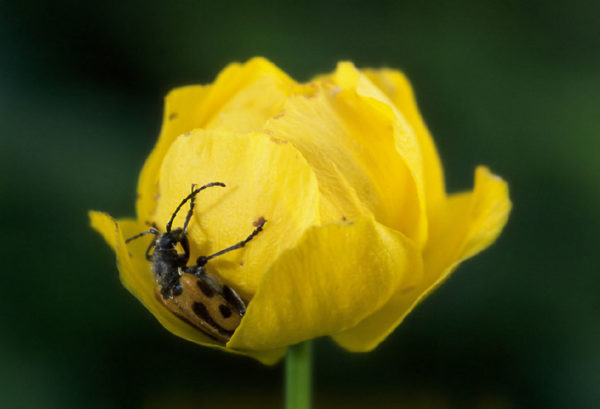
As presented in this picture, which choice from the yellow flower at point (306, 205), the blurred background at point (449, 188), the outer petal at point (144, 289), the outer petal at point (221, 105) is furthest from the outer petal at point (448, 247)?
the blurred background at point (449, 188)

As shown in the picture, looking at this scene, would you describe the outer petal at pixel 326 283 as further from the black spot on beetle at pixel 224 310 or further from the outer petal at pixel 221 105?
the outer petal at pixel 221 105

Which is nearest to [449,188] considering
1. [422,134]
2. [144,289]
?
[422,134]

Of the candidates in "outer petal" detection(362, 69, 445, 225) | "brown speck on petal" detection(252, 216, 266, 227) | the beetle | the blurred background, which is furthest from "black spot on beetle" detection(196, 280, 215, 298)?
the blurred background

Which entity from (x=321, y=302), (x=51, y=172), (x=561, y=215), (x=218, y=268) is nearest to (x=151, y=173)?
(x=218, y=268)

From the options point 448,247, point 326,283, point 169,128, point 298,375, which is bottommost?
point 298,375

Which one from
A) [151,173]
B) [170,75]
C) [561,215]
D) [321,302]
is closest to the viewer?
[321,302]

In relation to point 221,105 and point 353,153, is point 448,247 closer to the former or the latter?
point 353,153

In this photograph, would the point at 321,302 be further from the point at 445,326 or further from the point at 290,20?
the point at 290,20

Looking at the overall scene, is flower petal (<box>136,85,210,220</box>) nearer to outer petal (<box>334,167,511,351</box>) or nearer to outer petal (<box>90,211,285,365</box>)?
outer petal (<box>90,211,285,365</box>)
